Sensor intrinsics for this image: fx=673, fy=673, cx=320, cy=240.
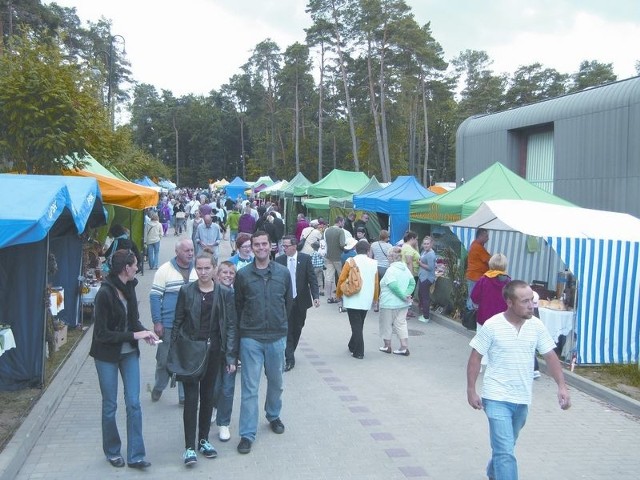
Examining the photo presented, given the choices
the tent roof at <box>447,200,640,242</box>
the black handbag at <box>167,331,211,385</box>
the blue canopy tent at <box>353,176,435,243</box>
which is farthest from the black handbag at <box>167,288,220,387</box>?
the blue canopy tent at <box>353,176,435,243</box>

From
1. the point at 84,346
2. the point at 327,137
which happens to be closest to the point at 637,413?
the point at 84,346

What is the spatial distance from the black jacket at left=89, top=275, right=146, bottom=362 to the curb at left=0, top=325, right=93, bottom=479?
3.38 feet

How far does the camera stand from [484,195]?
1283 cm

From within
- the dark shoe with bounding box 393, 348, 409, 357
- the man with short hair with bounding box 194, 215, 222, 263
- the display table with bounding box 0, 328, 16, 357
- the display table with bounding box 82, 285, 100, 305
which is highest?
the man with short hair with bounding box 194, 215, 222, 263

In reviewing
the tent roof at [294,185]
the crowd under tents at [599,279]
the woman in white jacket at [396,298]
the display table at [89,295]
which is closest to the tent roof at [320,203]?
the tent roof at [294,185]

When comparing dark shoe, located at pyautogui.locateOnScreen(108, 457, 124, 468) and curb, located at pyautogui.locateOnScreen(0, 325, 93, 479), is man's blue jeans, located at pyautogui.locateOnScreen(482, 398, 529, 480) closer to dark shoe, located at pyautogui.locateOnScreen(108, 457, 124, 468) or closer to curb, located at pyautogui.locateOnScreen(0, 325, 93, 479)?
dark shoe, located at pyautogui.locateOnScreen(108, 457, 124, 468)

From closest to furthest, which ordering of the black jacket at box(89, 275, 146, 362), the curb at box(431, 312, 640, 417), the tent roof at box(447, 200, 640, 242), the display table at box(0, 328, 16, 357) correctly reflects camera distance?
the black jacket at box(89, 275, 146, 362), the display table at box(0, 328, 16, 357), the curb at box(431, 312, 640, 417), the tent roof at box(447, 200, 640, 242)

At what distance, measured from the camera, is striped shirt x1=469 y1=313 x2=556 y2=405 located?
4.48m

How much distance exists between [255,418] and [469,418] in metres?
2.36

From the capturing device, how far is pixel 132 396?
5.24 m

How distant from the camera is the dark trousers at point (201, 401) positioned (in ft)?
17.4

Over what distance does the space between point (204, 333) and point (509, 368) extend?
232cm

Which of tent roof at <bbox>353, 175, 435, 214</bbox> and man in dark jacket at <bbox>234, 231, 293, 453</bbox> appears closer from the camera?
man in dark jacket at <bbox>234, 231, 293, 453</bbox>

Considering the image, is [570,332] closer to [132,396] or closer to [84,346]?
[132,396]
